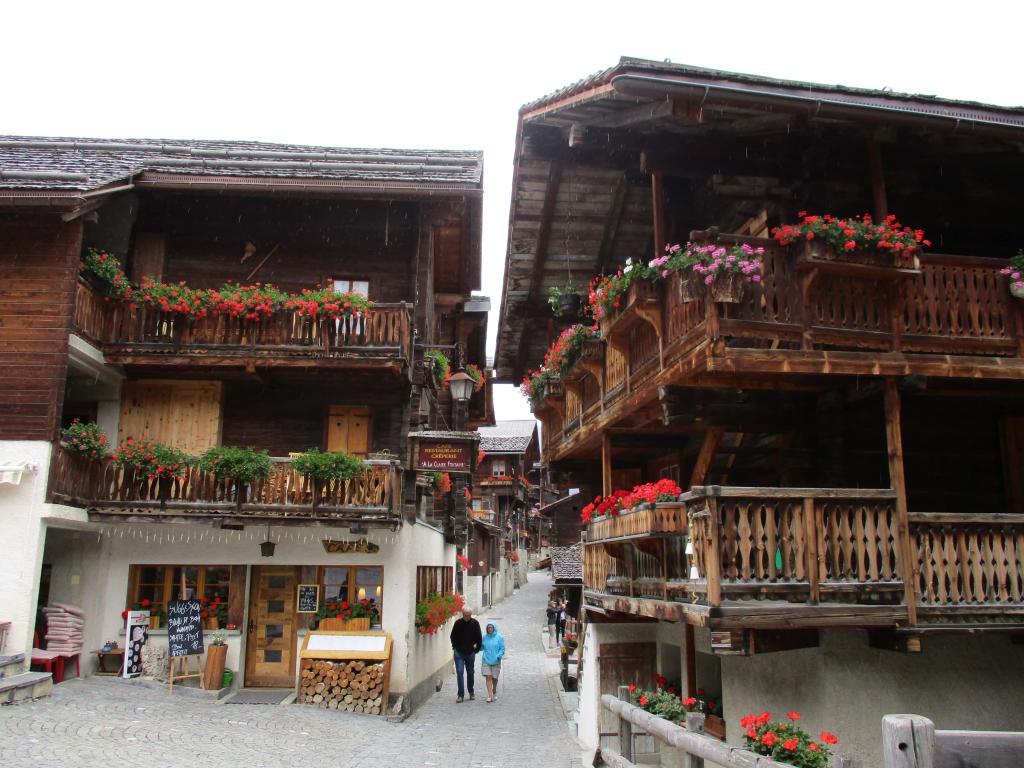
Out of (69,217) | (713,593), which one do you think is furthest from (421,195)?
(713,593)

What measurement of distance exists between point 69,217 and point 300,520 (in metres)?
6.57

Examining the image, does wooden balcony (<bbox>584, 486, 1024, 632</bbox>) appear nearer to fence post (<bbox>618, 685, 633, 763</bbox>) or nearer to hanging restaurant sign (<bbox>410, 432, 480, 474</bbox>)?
fence post (<bbox>618, 685, 633, 763</bbox>)

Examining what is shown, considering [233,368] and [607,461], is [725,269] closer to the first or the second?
[607,461]

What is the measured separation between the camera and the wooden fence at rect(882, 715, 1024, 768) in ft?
12.3

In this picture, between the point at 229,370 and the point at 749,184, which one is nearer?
the point at 749,184

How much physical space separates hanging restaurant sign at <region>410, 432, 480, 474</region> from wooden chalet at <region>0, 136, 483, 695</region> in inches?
16.0

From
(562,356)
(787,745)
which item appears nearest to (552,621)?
(562,356)

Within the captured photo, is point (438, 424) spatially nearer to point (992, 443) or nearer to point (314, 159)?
point (314, 159)

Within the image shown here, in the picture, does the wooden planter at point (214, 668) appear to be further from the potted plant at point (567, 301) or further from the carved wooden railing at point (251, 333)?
the potted plant at point (567, 301)

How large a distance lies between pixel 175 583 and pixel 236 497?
249 centimetres

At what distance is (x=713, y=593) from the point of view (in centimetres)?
761

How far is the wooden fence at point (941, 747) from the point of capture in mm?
3752

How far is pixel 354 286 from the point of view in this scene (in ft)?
62.2

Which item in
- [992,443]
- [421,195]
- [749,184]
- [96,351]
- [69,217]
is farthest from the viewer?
[421,195]
